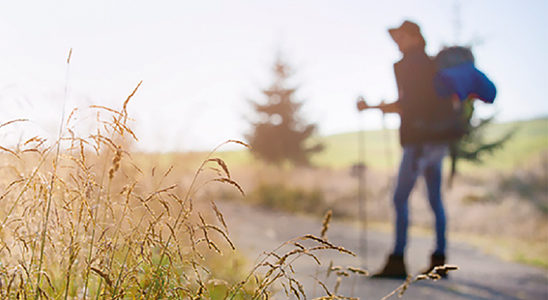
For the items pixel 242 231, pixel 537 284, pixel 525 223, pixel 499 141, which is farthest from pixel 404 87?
pixel 499 141

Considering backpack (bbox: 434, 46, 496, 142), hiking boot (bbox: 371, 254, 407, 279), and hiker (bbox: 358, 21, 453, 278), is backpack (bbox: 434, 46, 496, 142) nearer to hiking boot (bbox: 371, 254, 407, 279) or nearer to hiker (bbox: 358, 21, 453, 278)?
hiker (bbox: 358, 21, 453, 278)

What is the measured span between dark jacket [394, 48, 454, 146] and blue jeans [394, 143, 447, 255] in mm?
108

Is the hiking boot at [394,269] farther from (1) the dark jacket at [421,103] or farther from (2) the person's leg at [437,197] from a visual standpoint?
(1) the dark jacket at [421,103]

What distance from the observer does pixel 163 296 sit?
1760 millimetres

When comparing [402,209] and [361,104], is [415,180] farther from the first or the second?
[361,104]

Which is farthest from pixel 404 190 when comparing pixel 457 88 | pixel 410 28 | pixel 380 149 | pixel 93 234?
pixel 380 149

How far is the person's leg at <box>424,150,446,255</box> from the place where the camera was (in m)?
4.27

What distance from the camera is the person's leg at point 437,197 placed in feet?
14.0

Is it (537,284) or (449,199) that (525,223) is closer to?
(449,199)

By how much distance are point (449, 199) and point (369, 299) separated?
10748mm

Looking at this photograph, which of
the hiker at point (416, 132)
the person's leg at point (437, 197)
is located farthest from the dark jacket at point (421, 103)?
the person's leg at point (437, 197)

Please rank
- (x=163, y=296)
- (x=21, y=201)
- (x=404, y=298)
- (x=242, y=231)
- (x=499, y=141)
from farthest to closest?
(x=499, y=141) < (x=242, y=231) < (x=404, y=298) < (x=21, y=201) < (x=163, y=296)

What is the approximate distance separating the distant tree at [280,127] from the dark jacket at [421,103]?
853 inches

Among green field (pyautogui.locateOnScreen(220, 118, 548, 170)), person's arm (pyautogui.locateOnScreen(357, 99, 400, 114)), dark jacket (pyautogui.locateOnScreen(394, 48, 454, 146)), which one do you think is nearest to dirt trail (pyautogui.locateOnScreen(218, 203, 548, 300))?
dark jacket (pyautogui.locateOnScreen(394, 48, 454, 146))
